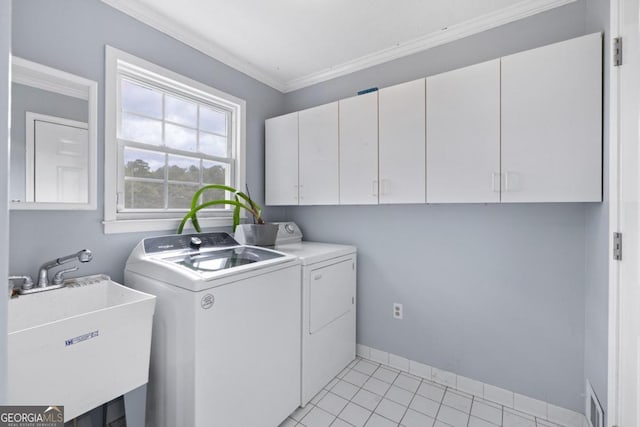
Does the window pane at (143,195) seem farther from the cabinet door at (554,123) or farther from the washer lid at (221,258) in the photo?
the cabinet door at (554,123)

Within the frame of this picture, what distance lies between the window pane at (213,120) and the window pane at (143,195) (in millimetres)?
642

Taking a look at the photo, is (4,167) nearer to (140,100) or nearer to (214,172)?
(140,100)

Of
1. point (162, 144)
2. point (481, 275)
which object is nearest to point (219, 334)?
point (162, 144)

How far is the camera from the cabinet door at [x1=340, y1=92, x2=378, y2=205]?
83.5 inches

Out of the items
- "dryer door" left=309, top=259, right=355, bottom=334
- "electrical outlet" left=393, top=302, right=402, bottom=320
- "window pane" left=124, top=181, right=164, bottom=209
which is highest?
"window pane" left=124, top=181, right=164, bottom=209

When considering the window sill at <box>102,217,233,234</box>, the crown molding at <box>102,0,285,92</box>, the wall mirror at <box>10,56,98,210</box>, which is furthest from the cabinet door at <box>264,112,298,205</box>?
the wall mirror at <box>10,56,98,210</box>

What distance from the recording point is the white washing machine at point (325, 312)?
192 cm

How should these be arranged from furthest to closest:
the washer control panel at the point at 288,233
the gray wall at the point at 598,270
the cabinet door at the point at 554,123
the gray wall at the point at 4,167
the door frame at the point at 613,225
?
the washer control panel at the point at 288,233, the cabinet door at the point at 554,123, the gray wall at the point at 598,270, the door frame at the point at 613,225, the gray wall at the point at 4,167

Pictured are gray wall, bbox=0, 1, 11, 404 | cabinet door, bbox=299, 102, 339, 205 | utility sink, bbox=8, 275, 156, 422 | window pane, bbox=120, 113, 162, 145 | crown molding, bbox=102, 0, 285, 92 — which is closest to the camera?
gray wall, bbox=0, 1, 11, 404

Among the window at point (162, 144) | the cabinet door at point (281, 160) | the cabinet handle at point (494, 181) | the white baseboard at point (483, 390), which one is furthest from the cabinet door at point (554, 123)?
the window at point (162, 144)

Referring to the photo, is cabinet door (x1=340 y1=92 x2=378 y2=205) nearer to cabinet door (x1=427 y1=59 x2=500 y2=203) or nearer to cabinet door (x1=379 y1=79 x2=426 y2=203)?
cabinet door (x1=379 y1=79 x2=426 y2=203)

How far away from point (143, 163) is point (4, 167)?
1738 mm

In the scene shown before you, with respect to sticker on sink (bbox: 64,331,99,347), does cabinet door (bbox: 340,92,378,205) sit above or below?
above

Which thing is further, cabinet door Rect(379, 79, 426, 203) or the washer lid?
cabinet door Rect(379, 79, 426, 203)
